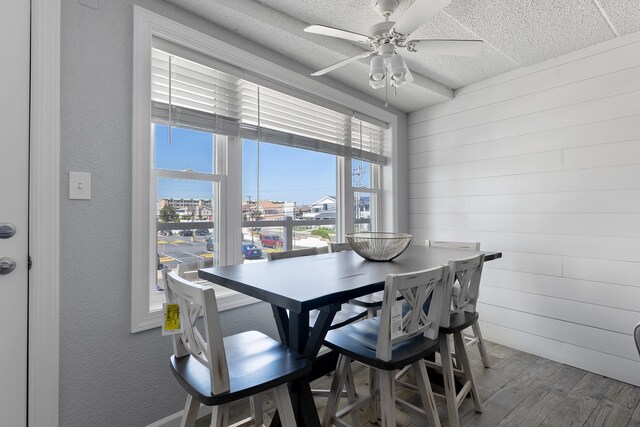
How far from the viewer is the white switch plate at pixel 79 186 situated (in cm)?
151

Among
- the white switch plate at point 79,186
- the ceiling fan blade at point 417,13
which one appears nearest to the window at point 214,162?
the white switch plate at point 79,186

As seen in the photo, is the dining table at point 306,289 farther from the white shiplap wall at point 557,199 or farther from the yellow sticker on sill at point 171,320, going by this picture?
the white shiplap wall at point 557,199

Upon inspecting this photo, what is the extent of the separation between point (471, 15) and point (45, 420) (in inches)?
123

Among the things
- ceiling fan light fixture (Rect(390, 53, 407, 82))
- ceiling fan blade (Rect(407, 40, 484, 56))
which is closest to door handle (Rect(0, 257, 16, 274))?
ceiling fan light fixture (Rect(390, 53, 407, 82))

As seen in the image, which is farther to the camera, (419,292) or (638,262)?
(638,262)

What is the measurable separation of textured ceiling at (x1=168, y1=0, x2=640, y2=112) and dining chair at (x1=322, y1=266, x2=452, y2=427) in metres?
1.53

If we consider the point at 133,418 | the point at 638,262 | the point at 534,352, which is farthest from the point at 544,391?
the point at 133,418

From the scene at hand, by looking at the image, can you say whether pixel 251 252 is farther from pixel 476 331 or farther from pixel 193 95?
pixel 476 331

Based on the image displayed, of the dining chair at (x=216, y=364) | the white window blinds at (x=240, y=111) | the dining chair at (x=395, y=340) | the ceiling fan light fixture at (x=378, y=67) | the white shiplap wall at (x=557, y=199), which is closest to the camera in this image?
the dining chair at (x=216, y=364)

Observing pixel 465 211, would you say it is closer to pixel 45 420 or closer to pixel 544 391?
pixel 544 391

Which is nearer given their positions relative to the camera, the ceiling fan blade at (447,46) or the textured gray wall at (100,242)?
the textured gray wall at (100,242)

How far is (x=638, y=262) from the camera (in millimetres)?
2232

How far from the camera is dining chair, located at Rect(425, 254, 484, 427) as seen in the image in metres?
1.65

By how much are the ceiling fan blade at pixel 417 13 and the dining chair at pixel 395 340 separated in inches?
45.9
